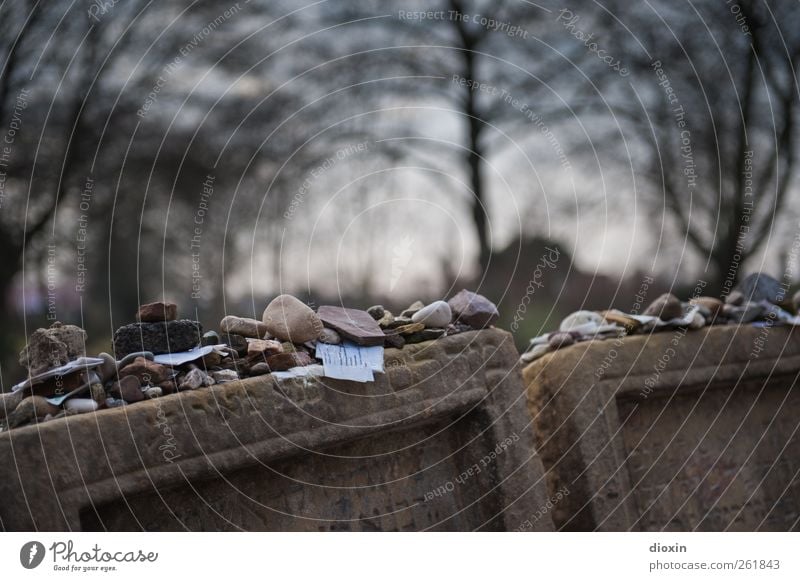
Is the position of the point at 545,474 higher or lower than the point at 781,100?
lower

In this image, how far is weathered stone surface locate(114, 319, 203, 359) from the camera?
11.1ft

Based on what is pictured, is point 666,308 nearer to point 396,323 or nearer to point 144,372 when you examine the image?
point 396,323

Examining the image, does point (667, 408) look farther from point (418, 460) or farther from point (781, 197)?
point (781, 197)

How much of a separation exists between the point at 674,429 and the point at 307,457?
2.04 metres

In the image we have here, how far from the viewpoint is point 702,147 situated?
6.30 m

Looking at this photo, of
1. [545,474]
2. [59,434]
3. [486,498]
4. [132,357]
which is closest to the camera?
[59,434]

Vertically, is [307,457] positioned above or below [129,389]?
below

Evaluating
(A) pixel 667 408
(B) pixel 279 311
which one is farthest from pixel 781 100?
(B) pixel 279 311

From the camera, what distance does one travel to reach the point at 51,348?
319 centimetres

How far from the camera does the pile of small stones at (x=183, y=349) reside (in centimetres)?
313

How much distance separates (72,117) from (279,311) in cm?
268
